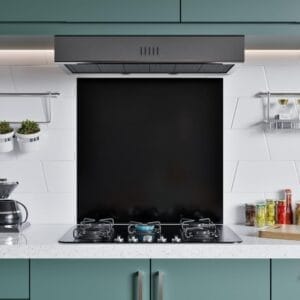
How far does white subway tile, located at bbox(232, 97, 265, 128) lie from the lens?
2648 millimetres

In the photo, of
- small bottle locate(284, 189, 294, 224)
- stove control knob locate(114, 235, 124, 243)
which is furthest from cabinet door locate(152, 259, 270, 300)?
small bottle locate(284, 189, 294, 224)

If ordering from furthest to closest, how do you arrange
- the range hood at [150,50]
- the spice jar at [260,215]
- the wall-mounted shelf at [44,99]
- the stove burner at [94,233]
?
the wall-mounted shelf at [44,99]
the spice jar at [260,215]
the range hood at [150,50]
the stove burner at [94,233]

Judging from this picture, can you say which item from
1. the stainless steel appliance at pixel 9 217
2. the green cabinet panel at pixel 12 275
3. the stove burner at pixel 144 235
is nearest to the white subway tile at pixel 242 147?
the stove burner at pixel 144 235

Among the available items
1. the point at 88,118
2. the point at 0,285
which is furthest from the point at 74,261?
the point at 88,118

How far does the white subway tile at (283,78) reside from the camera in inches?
104

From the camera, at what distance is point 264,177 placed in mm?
2652

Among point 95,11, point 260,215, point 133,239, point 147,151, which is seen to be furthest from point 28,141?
point 260,215

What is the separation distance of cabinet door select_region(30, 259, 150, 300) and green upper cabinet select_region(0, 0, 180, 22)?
97 cm

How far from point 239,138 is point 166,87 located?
424mm

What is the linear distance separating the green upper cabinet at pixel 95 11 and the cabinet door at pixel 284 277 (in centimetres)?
105

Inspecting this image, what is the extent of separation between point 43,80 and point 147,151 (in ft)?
1.96

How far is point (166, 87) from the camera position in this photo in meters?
2.66

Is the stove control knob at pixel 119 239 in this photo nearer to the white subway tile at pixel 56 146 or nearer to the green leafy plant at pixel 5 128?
the white subway tile at pixel 56 146

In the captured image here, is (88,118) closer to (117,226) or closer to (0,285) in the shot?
(117,226)
